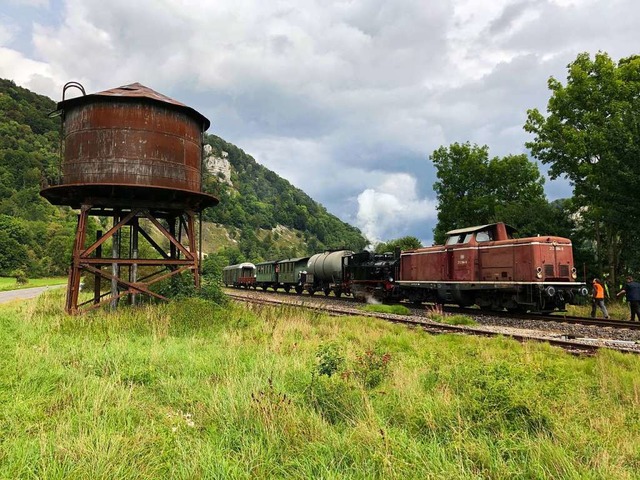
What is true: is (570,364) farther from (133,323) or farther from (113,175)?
(113,175)

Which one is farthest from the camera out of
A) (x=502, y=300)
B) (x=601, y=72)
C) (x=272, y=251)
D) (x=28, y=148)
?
(x=272, y=251)

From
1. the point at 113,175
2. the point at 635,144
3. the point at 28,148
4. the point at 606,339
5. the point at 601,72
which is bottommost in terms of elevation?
the point at 606,339

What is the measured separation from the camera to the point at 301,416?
488cm

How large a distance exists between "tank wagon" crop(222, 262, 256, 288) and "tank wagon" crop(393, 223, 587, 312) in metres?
35.0

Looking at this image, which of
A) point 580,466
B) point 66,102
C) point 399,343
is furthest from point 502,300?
point 66,102

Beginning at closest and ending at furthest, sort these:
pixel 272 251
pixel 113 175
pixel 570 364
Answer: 1. pixel 570 364
2. pixel 113 175
3. pixel 272 251

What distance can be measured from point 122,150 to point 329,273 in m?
20.1

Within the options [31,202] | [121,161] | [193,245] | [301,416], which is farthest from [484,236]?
[31,202]

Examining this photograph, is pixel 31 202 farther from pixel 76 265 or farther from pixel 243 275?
pixel 76 265

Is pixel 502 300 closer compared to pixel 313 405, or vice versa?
pixel 313 405

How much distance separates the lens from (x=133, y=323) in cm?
1195

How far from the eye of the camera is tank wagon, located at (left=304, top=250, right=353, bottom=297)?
30441mm

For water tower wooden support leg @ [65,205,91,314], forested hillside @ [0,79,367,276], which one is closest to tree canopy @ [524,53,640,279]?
forested hillside @ [0,79,367,276]

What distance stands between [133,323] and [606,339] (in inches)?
497
